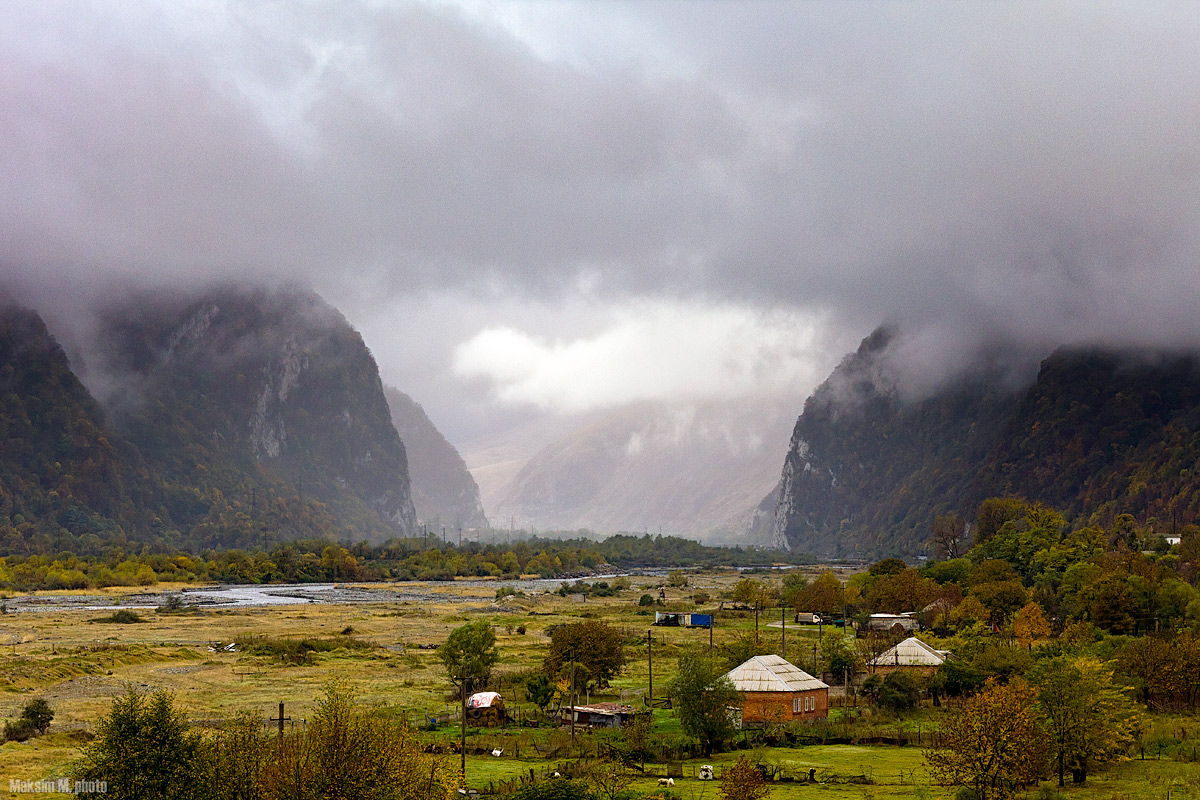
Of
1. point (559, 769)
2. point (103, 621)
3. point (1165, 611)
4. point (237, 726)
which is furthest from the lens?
point (103, 621)

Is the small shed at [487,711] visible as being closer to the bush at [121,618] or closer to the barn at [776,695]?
the barn at [776,695]

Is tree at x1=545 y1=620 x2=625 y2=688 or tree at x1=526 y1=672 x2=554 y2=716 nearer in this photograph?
tree at x1=526 y1=672 x2=554 y2=716

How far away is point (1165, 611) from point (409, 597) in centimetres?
12724

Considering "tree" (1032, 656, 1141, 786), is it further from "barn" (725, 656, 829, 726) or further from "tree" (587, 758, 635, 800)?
"tree" (587, 758, 635, 800)

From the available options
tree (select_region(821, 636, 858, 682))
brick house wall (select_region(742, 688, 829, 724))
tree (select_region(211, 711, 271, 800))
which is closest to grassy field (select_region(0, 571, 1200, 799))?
tree (select_region(821, 636, 858, 682))

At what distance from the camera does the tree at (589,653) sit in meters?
75.3

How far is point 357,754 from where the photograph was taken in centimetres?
3388

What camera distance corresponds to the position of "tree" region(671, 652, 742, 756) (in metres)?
57.6

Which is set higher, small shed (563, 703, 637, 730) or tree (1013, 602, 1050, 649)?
tree (1013, 602, 1050, 649)

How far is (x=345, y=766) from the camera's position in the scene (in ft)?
110

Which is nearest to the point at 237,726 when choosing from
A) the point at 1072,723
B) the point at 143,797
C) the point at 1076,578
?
the point at 143,797

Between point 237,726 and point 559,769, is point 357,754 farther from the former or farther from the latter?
point 559,769

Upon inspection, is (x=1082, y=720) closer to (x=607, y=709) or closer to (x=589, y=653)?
(x=607, y=709)

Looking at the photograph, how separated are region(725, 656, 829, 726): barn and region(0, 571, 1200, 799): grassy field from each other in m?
2.95
